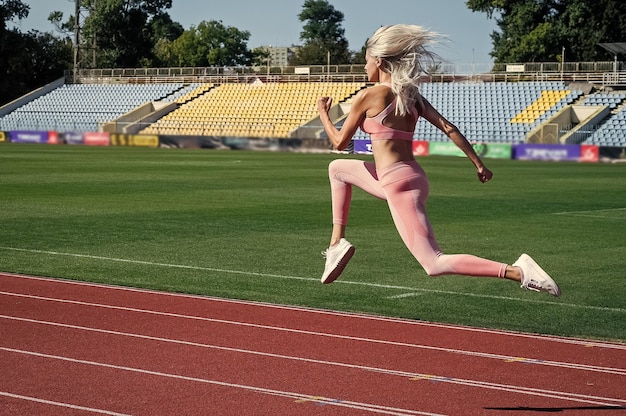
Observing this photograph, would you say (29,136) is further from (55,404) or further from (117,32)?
(55,404)

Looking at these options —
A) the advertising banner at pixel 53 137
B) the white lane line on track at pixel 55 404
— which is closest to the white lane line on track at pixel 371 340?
the white lane line on track at pixel 55 404

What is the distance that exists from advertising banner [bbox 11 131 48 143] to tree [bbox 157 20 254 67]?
59026 mm

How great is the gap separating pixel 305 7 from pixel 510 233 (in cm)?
13018

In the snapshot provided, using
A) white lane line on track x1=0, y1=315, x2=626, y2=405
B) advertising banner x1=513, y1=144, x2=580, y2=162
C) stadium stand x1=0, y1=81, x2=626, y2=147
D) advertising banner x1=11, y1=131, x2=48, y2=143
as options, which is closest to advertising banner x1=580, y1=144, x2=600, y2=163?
advertising banner x1=513, y1=144, x2=580, y2=162

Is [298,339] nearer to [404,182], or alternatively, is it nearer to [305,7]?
[404,182]

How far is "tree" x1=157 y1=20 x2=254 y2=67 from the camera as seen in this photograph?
404ft

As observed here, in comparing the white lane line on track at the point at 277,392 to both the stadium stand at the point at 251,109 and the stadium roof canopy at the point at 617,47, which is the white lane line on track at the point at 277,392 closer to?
the stadium stand at the point at 251,109

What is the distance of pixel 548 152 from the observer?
46.6 metres

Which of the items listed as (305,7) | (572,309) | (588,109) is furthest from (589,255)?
(305,7)

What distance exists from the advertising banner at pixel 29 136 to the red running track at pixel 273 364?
52.9 meters

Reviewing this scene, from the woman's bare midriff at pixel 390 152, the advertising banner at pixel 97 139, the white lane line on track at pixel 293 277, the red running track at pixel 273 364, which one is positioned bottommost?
the white lane line on track at pixel 293 277

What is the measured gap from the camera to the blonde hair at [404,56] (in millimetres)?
6082

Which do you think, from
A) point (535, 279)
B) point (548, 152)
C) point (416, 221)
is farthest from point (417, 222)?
point (548, 152)

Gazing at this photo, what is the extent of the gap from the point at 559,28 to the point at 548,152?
2733cm
